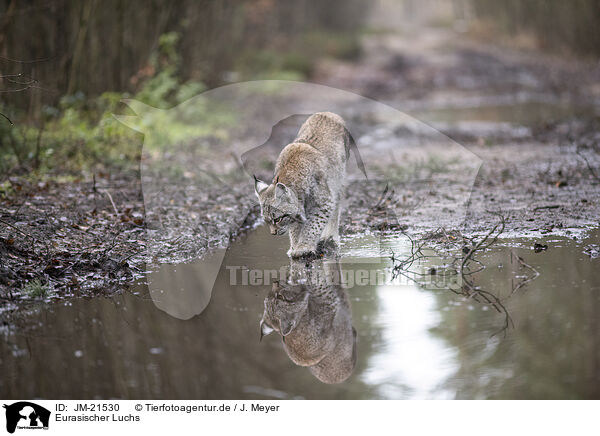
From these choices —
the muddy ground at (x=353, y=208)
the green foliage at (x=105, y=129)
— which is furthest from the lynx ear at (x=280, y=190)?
the green foliage at (x=105, y=129)

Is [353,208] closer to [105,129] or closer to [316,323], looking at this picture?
[316,323]

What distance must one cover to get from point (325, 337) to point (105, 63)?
12.0m

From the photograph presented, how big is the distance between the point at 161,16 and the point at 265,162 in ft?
21.4

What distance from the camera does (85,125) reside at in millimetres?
13344

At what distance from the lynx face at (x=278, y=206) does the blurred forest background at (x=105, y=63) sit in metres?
2.64

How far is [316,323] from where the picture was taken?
18.1 ft

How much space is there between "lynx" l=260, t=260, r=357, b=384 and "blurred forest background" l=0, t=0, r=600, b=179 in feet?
11.3

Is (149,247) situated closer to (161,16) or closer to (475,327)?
(475,327)

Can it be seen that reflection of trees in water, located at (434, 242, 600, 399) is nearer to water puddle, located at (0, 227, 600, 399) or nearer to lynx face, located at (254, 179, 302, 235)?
water puddle, located at (0, 227, 600, 399)

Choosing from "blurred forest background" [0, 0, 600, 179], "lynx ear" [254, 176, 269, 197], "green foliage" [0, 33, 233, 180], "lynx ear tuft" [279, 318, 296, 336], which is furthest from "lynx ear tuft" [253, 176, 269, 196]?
"green foliage" [0, 33, 233, 180]

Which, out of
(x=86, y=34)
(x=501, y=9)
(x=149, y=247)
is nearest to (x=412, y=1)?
(x=501, y=9)

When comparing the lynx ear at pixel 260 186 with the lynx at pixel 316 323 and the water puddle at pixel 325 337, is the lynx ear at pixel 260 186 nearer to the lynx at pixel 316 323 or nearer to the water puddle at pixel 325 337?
the water puddle at pixel 325 337

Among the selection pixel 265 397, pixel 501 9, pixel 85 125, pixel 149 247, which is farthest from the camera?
pixel 501 9
